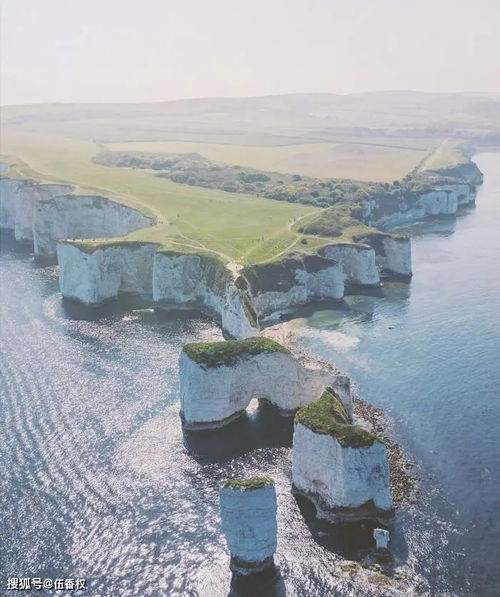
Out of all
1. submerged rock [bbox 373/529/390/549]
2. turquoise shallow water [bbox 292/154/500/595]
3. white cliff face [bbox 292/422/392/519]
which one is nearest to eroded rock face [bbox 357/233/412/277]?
turquoise shallow water [bbox 292/154/500/595]

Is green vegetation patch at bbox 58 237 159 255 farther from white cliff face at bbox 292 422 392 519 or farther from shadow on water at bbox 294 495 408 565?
shadow on water at bbox 294 495 408 565

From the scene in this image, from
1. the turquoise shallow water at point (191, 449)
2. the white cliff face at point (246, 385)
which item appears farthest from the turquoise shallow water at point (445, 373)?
the white cliff face at point (246, 385)

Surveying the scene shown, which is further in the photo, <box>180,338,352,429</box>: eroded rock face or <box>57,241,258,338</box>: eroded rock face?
<box>57,241,258,338</box>: eroded rock face

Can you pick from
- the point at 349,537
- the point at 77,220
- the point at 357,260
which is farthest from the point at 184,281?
the point at 349,537

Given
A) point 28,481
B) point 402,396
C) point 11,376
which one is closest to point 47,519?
point 28,481

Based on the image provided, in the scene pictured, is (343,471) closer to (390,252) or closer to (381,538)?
(381,538)
